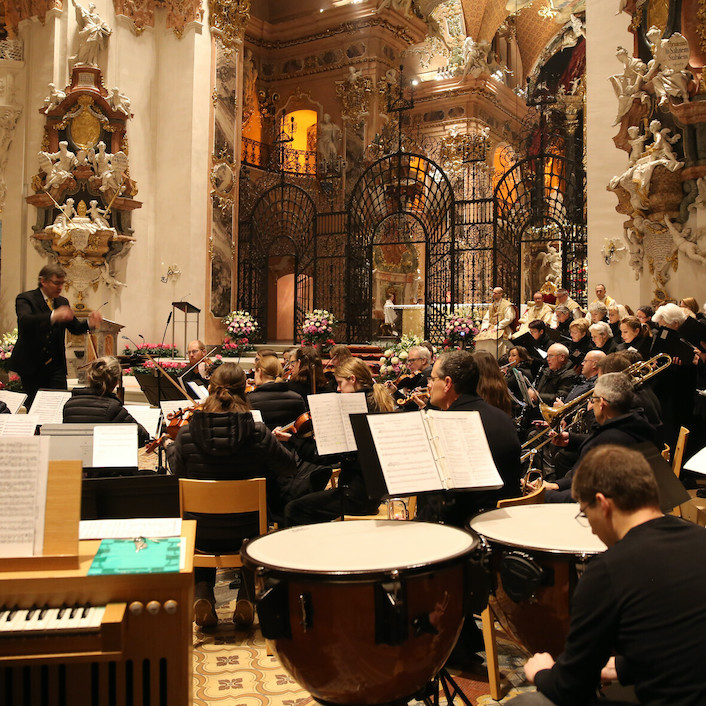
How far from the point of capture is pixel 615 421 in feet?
12.5

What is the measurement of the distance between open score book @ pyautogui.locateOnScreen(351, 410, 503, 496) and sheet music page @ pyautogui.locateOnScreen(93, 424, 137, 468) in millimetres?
1439

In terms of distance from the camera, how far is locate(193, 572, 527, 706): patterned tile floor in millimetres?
3467

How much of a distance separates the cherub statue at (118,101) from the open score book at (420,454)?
13.4 meters

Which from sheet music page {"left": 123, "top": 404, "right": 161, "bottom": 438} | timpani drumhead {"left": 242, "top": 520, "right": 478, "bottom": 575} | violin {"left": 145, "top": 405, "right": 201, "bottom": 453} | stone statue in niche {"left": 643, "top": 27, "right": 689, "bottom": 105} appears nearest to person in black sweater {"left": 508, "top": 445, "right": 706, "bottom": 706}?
timpani drumhead {"left": 242, "top": 520, "right": 478, "bottom": 575}

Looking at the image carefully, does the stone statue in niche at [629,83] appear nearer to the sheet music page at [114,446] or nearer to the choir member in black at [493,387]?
the choir member in black at [493,387]

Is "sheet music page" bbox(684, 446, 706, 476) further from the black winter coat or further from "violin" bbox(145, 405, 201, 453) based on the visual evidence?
the black winter coat

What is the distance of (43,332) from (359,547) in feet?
16.4

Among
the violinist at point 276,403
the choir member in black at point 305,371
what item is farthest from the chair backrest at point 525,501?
the choir member in black at point 305,371

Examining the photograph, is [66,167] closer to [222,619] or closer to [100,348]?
[100,348]

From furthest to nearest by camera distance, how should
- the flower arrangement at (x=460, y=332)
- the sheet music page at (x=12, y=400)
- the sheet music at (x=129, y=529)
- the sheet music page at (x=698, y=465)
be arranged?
the flower arrangement at (x=460, y=332)
the sheet music page at (x=12, y=400)
the sheet music page at (x=698, y=465)
the sheet music at (x=129, y=529)

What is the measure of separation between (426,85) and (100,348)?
50.6 feet

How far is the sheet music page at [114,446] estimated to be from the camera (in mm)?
3924

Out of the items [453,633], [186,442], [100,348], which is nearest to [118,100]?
[100,348]

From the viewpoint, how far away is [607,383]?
3932mm
